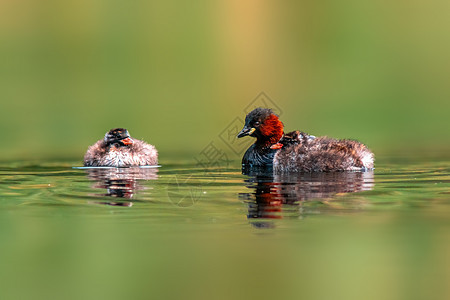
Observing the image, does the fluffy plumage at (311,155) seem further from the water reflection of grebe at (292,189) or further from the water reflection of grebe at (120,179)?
the water reflection of grebe at (120,179)

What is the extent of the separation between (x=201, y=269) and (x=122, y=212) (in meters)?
2.59

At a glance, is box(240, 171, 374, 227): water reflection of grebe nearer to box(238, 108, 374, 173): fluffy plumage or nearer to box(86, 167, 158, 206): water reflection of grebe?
box(238, 108, 374, 173): fluffy plumage

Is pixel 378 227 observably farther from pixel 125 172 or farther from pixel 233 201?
pixel 125 172

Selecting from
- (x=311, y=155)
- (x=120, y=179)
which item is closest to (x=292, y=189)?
(x=311, y=155)

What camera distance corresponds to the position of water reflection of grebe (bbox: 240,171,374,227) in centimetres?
977

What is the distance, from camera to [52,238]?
28.1 ft

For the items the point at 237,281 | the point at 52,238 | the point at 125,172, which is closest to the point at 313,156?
the point at 125,172

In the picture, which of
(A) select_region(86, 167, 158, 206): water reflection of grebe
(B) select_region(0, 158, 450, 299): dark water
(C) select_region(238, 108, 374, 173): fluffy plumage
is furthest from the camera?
(C) select_region(238, 108, 374, 173): fluffy plumage

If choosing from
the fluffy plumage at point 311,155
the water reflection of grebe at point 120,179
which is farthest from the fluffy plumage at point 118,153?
the fluffy plumage at point 311,155

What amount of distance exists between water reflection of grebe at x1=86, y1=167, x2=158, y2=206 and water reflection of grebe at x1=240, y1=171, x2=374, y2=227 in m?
1.55

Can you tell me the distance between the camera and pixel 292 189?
1161cm

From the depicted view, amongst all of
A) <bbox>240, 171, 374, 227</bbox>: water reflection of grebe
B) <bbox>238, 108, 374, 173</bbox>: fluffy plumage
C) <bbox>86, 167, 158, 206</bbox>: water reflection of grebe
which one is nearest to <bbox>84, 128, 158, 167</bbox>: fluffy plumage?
<bbox>86, 167, 158, 206</bbox>: water reflection of grebe

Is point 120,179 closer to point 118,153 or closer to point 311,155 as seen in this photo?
point 118,153

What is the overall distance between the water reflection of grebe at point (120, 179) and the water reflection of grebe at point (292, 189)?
5.09 ft
